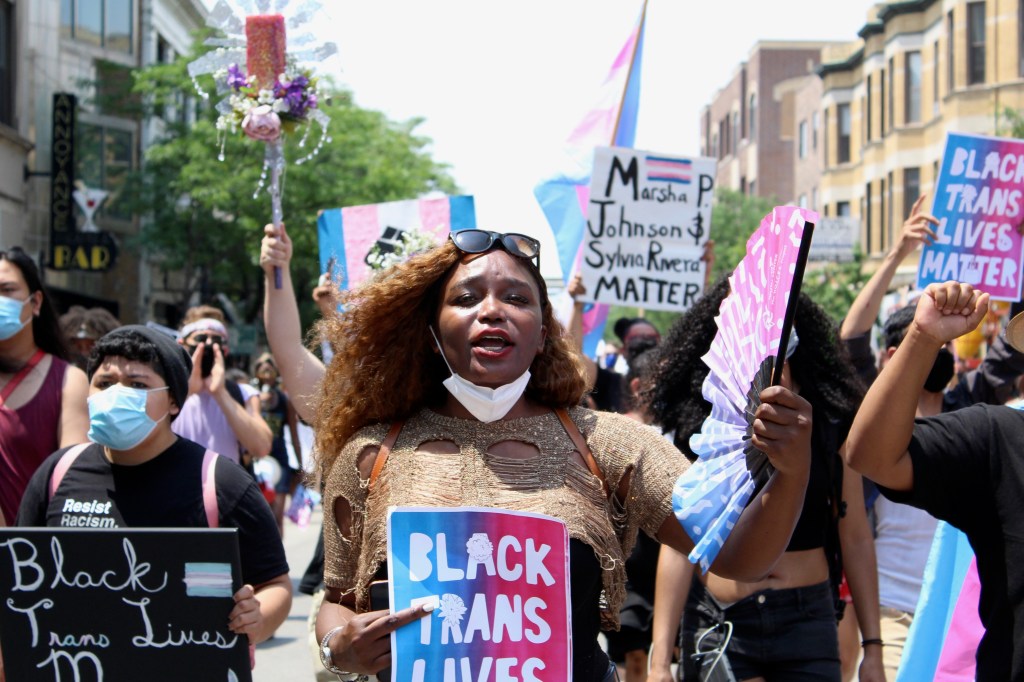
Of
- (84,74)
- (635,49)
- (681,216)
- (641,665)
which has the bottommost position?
(641,665)

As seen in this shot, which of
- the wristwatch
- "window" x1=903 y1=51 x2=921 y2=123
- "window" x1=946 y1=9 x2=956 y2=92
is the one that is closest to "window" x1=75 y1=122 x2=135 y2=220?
"window" x1=946 y1=9 x2=956 y2=92

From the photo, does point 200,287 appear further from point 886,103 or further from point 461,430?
point 461,430

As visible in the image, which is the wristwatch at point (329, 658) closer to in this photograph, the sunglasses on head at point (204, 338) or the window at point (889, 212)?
the sunglasses on head at point (204, 338)

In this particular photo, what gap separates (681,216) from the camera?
354 inches

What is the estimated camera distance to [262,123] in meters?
6.11

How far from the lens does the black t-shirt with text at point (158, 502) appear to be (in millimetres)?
3844

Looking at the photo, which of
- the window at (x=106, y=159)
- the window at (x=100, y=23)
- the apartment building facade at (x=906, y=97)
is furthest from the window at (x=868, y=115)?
the window at (x=106, y=159)

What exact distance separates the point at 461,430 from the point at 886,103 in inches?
1627

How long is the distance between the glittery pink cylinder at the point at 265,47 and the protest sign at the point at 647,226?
9.99 ft

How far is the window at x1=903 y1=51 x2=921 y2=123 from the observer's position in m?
39.8

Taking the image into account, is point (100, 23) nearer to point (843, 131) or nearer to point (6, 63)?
point (6, 63)

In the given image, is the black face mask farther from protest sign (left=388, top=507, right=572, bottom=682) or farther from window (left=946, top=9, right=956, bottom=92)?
window (left=946, top=9, right=956, bottom=92)

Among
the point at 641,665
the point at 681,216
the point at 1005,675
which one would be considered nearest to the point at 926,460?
the point at 1005,675

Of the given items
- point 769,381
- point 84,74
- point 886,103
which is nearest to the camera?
point 769,381
